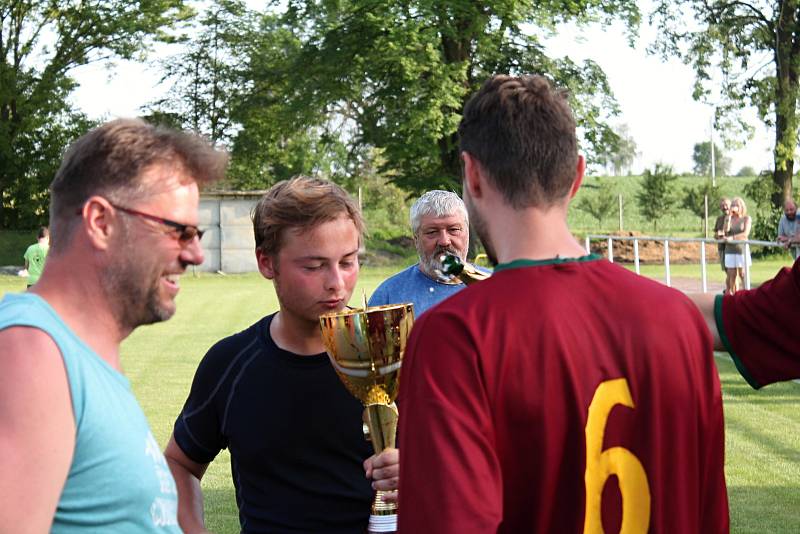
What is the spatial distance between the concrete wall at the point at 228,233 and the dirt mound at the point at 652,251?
→ 12.7 meters

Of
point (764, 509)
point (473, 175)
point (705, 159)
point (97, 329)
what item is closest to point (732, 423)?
point (764, 509)

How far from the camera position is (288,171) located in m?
54.3

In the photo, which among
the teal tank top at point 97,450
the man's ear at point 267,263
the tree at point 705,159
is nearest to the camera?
the teal tank top at point 97,450

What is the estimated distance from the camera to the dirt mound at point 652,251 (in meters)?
36.7

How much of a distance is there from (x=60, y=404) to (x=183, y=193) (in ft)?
1.86

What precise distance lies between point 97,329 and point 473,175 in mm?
824

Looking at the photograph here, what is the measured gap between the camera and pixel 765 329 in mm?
2543

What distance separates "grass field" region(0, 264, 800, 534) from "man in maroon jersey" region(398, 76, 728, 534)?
4.66 m

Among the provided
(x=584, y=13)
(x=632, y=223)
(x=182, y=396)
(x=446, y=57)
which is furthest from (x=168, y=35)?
(x=182, y=396)

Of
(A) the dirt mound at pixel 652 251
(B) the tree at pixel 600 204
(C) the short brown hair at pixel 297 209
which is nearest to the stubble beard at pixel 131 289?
(C) the short brown hair at pixel 297 209

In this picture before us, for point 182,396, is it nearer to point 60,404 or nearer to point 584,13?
point 60,404

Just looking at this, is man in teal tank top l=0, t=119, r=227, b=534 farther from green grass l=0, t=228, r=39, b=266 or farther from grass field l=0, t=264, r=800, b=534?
green grass l=0, t=228, r=39, b=266

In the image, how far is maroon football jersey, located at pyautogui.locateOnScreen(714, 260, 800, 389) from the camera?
2531mm

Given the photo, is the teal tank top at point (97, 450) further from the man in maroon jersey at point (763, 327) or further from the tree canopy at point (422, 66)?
the tree canopy at point (422, 66)
